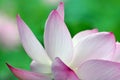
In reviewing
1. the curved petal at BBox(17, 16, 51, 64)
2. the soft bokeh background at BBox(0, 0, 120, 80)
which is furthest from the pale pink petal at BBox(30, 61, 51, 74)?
the soft bokeh background at BBox(0, 0, 120, 80)

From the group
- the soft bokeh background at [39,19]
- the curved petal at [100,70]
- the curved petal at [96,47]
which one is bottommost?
the soft bokeh background at [39,19]

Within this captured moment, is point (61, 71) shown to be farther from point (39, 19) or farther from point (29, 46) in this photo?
point (39, 19)

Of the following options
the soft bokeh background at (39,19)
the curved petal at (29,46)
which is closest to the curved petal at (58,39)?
the curved petal at (29,46)

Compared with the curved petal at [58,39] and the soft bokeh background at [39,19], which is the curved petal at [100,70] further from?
the soft bokeh background at [39,19]

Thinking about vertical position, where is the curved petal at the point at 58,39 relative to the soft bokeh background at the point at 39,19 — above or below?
above

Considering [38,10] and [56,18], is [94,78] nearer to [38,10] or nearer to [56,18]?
[56,18]

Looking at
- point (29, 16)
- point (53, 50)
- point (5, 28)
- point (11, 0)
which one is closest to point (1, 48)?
point (5, 28)

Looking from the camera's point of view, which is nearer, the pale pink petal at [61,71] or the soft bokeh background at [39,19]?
the pale pink petal at [61,71]
